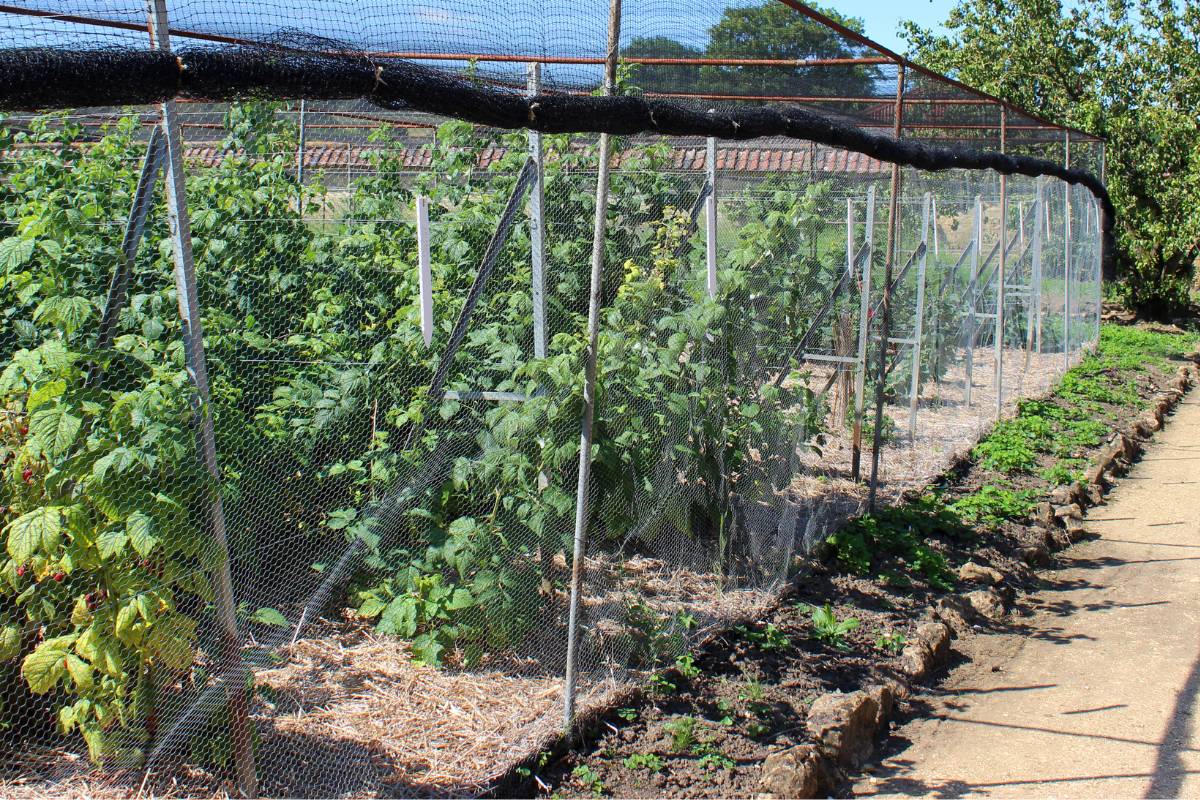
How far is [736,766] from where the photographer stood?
382 centimetres

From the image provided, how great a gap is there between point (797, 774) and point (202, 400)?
2.33 metres

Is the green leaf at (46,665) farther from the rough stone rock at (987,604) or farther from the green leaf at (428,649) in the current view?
the rough stone rock at (987,604)

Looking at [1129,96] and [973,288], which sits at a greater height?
[1129,96]

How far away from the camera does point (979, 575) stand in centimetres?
607

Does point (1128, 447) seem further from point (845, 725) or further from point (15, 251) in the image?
point (15, 251)

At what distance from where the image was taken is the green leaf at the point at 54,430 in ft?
8.88

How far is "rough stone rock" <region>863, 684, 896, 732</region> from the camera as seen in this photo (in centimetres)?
435

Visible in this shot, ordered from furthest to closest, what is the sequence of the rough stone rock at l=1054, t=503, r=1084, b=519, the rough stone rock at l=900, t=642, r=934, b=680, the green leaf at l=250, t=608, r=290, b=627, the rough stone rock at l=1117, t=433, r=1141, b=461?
1. the rough stone rock at l=1117, t=433, r=1141, b=461
2. the rough stone rock at l=1054, t=503, r=1084, b=519
3. the rough stone rock at l=900, t=642, r=934, b=680
4. the green leaf at l=250, t=608, r=290, b=627

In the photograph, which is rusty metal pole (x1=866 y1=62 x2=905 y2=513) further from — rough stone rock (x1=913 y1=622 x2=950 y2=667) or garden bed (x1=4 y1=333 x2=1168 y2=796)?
rough stone rock (x1=913 y1=622 x2=950 y2=667)

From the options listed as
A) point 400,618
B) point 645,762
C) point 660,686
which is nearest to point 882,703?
point 660,686

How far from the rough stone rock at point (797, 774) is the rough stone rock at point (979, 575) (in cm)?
259

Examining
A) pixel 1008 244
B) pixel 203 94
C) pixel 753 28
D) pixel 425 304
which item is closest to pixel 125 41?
pixel 203 94

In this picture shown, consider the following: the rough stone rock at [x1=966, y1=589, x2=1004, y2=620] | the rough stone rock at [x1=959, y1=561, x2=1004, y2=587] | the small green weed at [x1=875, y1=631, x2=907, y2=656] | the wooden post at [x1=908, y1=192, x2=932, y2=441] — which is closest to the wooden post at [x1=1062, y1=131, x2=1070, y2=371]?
the wooden post at [x1=908, y1=192, x2=932, y2=441]

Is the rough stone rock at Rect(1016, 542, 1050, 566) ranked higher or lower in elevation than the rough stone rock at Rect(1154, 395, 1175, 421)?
lower
